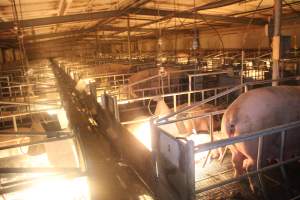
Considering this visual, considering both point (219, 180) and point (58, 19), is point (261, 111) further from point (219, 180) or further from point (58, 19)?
point (58, 19)

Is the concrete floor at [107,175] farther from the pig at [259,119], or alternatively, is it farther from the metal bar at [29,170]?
the pig at [259,119]

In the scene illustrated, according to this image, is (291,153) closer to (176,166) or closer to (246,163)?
(246,163)

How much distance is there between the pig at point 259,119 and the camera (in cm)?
408

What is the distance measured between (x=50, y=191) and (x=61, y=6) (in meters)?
7.18

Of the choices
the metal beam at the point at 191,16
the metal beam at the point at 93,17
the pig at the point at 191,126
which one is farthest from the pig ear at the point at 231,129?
the metal beam at the point at 191,16

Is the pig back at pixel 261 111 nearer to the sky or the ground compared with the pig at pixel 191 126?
nearer to the sky

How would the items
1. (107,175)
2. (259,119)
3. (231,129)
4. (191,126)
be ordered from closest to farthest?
1. (259,119)
2. (231,129)
3. (107,175)
4. (191,126)

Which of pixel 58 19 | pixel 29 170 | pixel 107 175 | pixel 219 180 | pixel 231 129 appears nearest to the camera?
pixel 29 170

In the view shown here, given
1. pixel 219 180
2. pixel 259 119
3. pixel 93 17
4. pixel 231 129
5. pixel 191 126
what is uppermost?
pixel 93 17

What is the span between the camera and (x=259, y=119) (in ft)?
13.5

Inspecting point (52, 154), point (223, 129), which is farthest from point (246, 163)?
point (52, 154)

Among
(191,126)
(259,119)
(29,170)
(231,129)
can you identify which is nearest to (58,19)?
(191,126)

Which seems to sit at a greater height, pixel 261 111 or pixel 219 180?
pixel 261 111

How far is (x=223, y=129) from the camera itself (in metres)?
4.44
